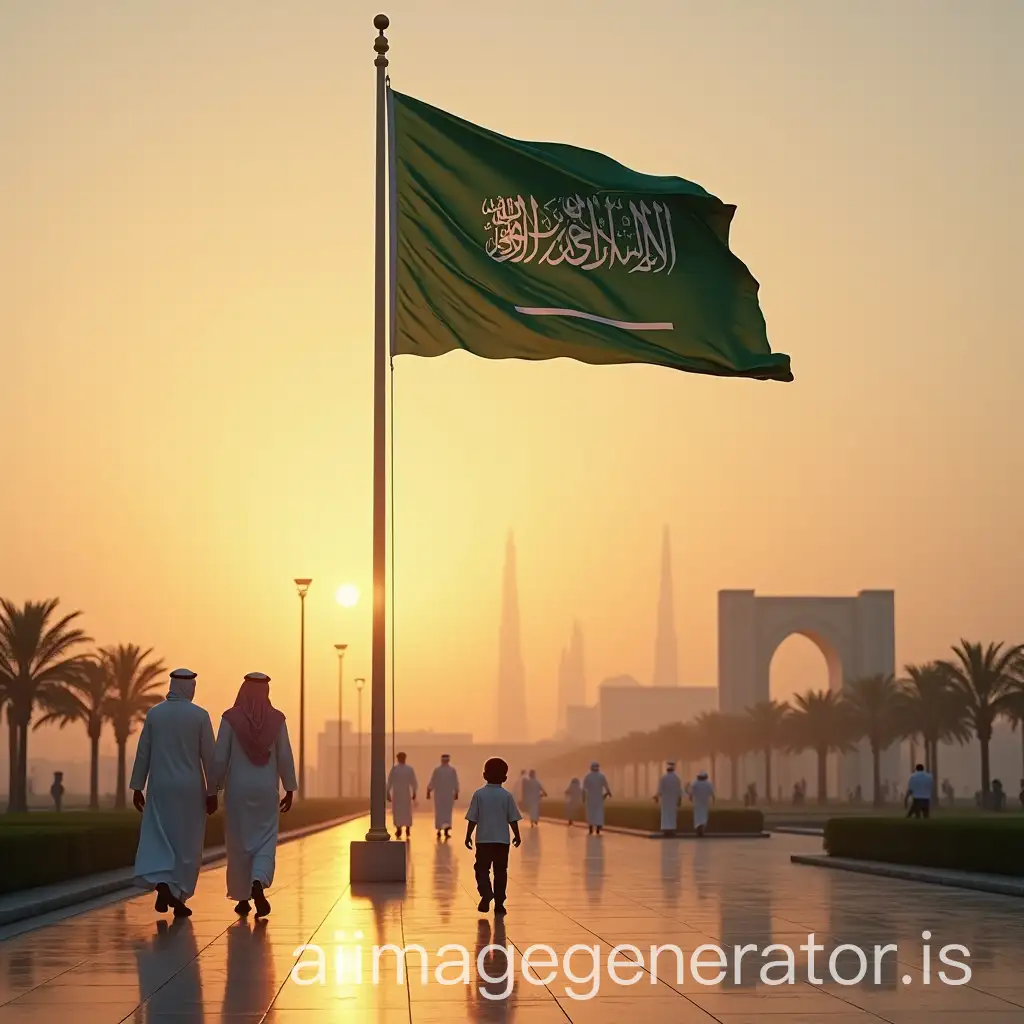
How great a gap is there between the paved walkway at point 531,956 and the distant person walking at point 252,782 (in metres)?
0.37

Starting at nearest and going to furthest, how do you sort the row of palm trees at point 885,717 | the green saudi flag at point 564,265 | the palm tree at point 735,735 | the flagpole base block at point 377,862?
the green saudi flag at point 564,265
the flagpole base block at point 377,862
the row of palm trees at point 885,717
the palm tree at point 735,735

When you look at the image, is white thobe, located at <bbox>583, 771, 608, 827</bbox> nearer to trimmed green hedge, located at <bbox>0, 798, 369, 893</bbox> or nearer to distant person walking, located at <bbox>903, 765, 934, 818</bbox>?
distant person walking, located at <bbox>903, 765, 934, 818</bbox>

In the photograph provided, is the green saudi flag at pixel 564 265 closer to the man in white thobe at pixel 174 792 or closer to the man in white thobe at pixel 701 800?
the man in white thobe at pixel 174 792

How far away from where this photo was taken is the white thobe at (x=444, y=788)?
30.8 metres

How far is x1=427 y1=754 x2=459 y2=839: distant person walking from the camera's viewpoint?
30.7 metres

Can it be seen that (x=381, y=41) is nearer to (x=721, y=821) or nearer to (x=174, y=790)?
(x=174, y=790)

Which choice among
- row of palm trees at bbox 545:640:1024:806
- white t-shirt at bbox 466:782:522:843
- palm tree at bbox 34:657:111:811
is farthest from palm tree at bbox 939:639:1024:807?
white t-shirt at bbox 466:782:522:843

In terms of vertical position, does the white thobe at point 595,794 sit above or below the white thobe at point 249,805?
below

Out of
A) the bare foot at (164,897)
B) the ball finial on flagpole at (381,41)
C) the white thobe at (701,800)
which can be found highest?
the ball finial on flagpole at (381,41)

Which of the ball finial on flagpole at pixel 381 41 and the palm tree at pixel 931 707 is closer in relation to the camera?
the ball finial on flagpole at pixel 381 41

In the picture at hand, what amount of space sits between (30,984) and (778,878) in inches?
470

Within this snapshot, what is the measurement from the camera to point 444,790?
3150 centimetres

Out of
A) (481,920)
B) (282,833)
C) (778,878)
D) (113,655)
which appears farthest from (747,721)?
(481,920)

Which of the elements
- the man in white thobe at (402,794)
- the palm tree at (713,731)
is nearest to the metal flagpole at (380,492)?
the man in white thobe at (402,794)
